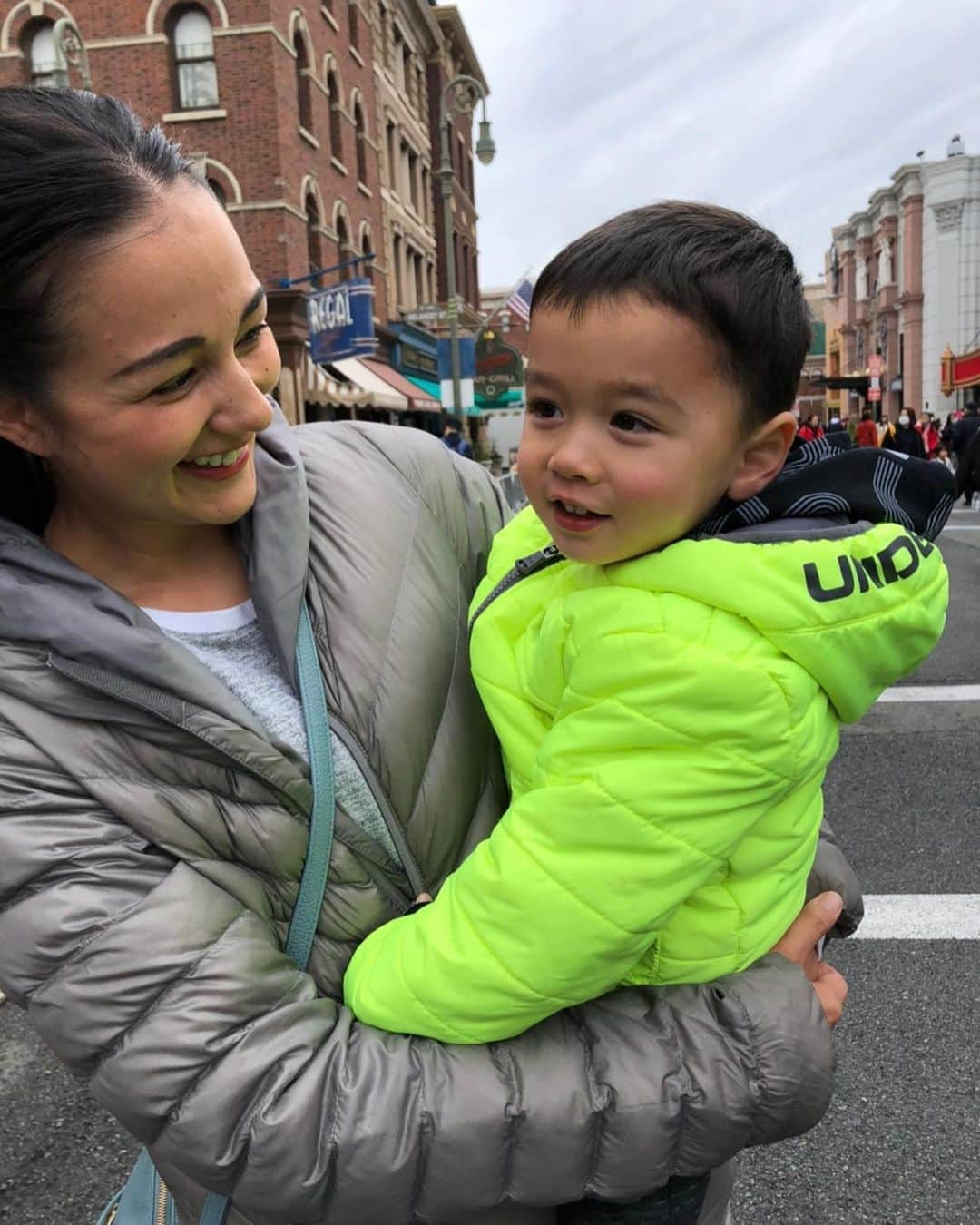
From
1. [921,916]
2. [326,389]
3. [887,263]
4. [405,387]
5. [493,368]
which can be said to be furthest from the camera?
[887,263]

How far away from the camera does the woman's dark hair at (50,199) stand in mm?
1132

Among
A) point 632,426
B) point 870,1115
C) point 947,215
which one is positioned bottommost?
point 870,1115

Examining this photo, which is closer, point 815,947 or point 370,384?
point 815,947

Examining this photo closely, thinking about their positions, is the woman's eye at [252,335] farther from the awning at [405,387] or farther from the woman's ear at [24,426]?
the awning at [405,387]

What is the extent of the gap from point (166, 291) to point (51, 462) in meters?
0.35

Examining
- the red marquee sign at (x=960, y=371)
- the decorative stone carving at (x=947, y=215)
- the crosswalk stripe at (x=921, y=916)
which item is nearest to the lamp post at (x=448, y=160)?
the crosswalk stripe at (x=921, y=916)

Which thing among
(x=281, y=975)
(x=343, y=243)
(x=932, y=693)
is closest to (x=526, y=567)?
(x=281, y=975)

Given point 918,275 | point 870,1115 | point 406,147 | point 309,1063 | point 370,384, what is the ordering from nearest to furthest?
point 309,1063, point 870,1115, point 370,384, point 406,147, point 918,275

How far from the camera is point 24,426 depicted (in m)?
1.29

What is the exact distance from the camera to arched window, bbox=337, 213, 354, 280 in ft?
72.5

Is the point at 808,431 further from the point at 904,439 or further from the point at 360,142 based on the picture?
the point at 360,142

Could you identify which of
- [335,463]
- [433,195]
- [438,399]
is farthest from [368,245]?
[335,463]

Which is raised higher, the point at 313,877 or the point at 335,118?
the point at 335,118

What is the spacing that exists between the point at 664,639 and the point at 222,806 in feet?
1.91
